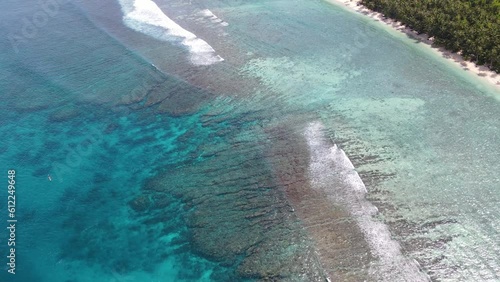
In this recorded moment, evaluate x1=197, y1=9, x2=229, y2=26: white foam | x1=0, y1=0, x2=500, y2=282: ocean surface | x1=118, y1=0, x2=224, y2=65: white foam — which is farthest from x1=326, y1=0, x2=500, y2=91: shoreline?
x1=118, y1=0, x2=224, y2=65: white foam

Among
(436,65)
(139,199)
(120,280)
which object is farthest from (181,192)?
(436,65)

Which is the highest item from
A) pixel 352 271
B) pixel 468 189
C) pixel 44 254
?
pixel 468 189

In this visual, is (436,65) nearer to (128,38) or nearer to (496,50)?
(496,50)

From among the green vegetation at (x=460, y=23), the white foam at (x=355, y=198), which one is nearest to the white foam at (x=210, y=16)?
the green vegetation at (x=460, y=23)

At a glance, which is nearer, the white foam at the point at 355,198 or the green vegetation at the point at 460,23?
the white foam at the point at 355,198

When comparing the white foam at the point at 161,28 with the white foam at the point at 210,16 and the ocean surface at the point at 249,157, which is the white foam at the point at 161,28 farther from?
the white foam at the point at 210,16

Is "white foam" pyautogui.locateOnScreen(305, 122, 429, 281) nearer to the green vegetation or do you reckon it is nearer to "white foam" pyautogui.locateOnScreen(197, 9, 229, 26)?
the green vegetation
